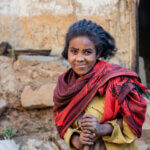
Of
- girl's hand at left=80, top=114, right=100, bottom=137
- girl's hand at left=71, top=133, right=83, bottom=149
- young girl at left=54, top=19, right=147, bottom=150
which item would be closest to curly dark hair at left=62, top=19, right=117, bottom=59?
young girl at left=54, top=19, right=147, bottom=150

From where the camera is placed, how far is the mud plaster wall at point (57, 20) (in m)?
3.76

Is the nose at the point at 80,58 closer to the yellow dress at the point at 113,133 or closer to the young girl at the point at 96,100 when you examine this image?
the young girl at the point at 96,100

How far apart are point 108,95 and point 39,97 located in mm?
1611

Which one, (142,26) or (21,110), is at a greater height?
(142,26)

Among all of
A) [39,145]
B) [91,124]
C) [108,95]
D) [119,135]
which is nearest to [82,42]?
[108,95]

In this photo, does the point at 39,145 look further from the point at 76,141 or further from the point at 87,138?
the point at 87,138

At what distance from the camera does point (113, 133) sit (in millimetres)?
1626

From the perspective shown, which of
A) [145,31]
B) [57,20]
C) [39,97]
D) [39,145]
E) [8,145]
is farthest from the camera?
[145,31]

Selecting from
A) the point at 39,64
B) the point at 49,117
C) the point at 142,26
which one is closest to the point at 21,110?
the point at 49,117

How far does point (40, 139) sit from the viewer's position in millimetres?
3004

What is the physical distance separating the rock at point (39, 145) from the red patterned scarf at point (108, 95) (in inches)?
45.3

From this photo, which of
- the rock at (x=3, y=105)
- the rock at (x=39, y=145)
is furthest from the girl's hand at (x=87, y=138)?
the rock at (x=3, y=105)

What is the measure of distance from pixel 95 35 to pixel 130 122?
2.23ft

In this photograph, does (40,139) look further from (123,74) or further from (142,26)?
(142,26)
